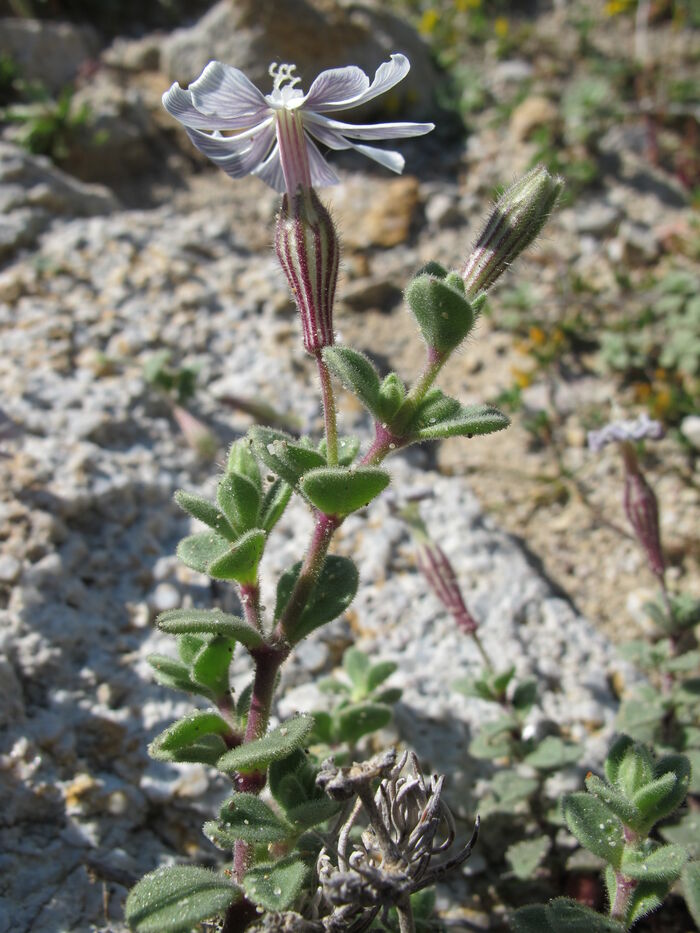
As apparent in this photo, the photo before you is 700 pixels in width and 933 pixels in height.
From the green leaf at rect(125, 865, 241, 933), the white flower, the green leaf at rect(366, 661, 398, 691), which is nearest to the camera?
the green leaf at rect(125, 865, 241, 933)

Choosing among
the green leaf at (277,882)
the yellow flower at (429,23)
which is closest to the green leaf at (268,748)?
the green leaf at (277,882)

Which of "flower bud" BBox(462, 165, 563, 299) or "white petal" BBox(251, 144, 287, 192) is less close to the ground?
"white petal" BBox(251, 144, 287, 192)

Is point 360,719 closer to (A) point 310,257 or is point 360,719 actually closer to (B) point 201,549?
(B) point 201,549

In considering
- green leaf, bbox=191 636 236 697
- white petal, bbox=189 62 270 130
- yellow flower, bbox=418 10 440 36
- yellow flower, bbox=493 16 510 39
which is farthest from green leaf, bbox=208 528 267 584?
Answer: yellow flower, bbox=418 10 440 36

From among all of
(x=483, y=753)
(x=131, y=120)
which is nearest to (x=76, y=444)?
(x=483, y=753)

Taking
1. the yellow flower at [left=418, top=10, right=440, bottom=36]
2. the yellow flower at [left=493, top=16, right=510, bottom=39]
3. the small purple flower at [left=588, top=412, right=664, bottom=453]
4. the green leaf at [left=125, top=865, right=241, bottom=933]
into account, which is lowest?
the green leaf at [left=125, top=865, right=241, bottom=933]

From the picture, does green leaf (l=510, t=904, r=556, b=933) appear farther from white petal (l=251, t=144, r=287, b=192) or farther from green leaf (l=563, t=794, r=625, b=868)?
white petal (l=251, t=144, r=287, b=192)

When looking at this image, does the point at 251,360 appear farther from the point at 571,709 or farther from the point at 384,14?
the point at 384,14
